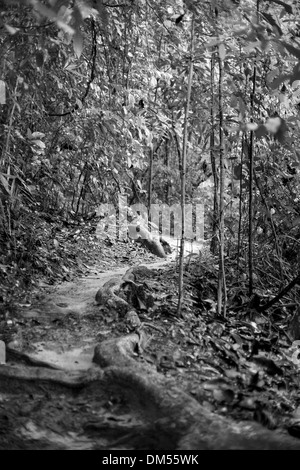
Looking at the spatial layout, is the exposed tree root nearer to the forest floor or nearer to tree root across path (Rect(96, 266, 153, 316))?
tree root across path (Rect(96, 266, 153, 316))

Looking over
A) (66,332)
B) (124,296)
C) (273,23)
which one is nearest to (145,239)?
(124,296)

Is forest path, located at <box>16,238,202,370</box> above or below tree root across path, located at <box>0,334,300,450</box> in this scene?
above

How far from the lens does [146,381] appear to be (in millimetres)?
2631

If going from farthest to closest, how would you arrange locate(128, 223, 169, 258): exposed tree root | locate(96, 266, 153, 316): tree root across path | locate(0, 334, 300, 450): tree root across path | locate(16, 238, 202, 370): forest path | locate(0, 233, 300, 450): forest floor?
locate(128, 223, 169, 258): exposed tree root
locate(96, 266, 153, 316): tree root across path
locate(16, 238, 202, 370): forest path
locate(0, 233, 300, 450): forest floor
locate(0, 334, 300, 450): tree root across path

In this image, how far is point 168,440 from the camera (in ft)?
7.48

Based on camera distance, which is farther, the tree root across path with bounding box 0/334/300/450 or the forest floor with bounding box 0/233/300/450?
the forest floor with bounding box 0/233/300/450

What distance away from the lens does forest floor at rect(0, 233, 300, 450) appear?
2336 millimetres

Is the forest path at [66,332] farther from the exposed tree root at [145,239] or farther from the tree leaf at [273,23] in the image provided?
the exposed tree root at [145,239]

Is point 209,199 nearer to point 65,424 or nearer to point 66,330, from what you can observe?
point 66,330

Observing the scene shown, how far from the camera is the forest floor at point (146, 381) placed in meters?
2.34

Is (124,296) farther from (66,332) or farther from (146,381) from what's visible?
(146,381)

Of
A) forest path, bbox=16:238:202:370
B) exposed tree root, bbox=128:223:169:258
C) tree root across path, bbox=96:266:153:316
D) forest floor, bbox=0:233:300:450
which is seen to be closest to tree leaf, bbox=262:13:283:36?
forest floor, bbox=0:233:300:450

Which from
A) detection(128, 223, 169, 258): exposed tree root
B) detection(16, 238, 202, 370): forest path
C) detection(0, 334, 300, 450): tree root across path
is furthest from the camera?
detection(128, 223, 169, 258): exposed tree root

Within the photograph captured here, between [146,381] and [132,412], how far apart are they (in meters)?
0.18
